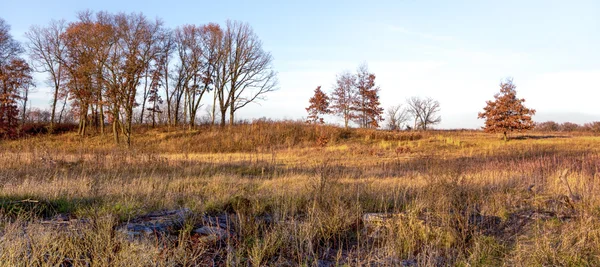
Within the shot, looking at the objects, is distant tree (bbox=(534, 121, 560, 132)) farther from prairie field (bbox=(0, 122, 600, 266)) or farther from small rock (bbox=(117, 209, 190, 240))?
small rock (bbox=(117, 209, 190, 240))

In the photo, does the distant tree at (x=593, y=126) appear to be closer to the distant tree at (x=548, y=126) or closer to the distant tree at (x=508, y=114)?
the distant tree at (x=548, y=126)

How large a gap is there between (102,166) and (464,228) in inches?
433

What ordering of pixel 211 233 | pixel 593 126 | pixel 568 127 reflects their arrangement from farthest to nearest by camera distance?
1. pixel 568 127
2. pixel 593 126
3. pixel 211 233

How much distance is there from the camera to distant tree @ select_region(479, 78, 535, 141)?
93.7 feet

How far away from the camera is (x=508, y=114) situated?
29000 millimetres

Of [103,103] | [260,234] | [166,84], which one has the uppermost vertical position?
[166,84]

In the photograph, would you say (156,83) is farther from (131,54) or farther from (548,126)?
(548,126)

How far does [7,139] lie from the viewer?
3275 cm

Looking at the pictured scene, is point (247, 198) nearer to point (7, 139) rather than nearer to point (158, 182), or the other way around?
point (158, 182)

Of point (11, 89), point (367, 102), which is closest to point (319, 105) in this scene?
point (367, 102)

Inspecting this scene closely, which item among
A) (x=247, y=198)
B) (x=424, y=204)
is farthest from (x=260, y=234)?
(x=424, y=204)

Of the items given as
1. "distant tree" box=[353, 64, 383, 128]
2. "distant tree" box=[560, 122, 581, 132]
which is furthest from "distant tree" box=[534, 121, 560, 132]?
"distant tree" box=[353, 64, 383, 128]

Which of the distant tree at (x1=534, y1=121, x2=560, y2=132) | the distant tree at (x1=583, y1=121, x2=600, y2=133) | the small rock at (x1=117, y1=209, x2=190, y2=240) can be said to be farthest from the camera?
the distant tree at (x1=534, y1=121, x2=560, y2=132)

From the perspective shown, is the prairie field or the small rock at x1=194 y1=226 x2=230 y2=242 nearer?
the prairie field
